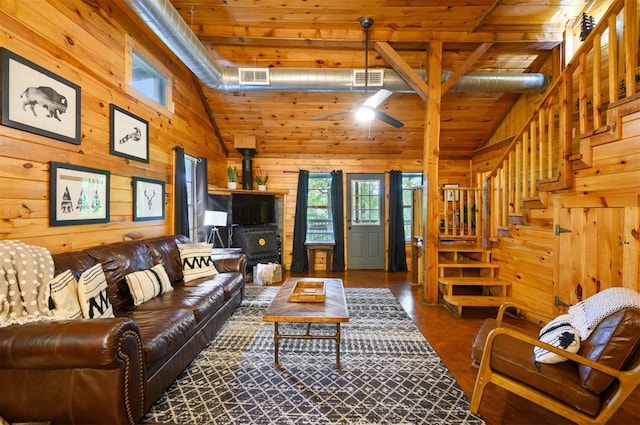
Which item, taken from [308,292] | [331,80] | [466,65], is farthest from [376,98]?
[308,292]

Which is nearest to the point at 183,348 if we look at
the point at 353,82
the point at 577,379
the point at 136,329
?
the point at 136,329

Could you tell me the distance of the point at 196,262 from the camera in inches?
132

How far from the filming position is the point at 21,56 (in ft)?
6.48

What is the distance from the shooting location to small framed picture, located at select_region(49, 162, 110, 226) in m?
2.24

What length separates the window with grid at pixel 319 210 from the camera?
6359 millimetres

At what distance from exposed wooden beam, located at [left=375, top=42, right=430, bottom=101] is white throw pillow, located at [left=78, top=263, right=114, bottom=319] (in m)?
3.96

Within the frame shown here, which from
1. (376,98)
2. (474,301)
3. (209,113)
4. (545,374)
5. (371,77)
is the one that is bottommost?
(474,301)

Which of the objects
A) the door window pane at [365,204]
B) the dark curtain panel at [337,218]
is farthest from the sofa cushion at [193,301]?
the door window pane at [365,204]

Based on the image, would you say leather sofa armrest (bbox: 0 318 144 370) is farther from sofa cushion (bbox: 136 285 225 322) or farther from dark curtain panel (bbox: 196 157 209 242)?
dark curtain panel (bbox: 196 157 209 242)

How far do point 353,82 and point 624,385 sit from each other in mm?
3936

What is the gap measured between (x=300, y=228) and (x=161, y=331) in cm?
416

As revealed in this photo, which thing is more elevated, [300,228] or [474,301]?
[300,228]

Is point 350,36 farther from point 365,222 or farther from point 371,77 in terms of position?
point 365,222

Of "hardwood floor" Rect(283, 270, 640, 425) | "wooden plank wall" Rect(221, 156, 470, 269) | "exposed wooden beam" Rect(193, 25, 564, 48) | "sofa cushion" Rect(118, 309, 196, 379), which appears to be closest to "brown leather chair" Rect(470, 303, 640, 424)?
"hardwood floor" Rect(283, 270, 640, 425)
